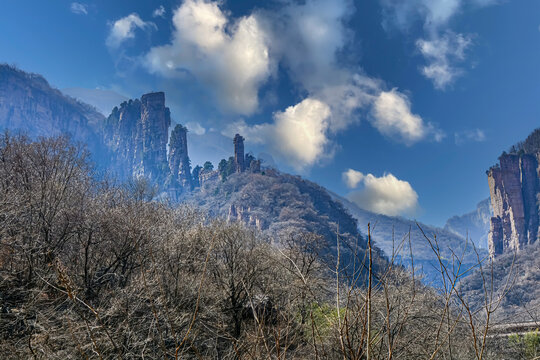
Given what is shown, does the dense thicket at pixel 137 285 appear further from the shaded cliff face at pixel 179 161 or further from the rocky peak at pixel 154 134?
the rocky peak at pixel 154 134

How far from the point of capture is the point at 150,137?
19325 cm

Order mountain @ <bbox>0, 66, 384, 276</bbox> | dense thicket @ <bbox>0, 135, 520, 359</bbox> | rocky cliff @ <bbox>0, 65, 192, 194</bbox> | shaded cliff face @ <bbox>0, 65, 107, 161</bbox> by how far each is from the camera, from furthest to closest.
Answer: rocky cliff @ <bbox>0, 65, 192, 194</bbox>
shaded cliff face @ <bbox>0, 65, 107, 161</bbox>
mountain @ <bbox>0, 66, 384, 276</bbox>
dense thicket @ <bbox>0, 135, 520, 359</bbox>

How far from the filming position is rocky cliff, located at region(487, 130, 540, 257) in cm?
10856

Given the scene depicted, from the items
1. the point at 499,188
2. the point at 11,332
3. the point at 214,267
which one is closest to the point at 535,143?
the point at 499,188

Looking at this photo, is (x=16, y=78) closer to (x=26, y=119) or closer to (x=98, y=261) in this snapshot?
(x=26, y=119)

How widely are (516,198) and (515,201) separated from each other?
1140mm

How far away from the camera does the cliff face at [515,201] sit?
109 meters

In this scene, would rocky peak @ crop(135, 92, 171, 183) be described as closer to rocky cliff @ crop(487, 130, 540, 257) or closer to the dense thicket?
rocky cliff @ crop(487, 130, 540, 257)

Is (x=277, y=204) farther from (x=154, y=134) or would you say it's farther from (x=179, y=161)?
(x=154, y=134)

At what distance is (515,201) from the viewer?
111m

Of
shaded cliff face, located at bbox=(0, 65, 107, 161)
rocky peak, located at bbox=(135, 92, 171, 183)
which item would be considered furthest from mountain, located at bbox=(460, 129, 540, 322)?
shaded cliff face, located at bbox=(0, 65, 107, 161)

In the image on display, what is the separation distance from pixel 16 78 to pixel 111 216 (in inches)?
7798

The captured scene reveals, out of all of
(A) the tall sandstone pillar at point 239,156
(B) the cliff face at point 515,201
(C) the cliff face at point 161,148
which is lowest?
(B) the cliff face at point 515,201

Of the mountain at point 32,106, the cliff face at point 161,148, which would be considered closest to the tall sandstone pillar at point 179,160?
the cliff face at point 161,148
